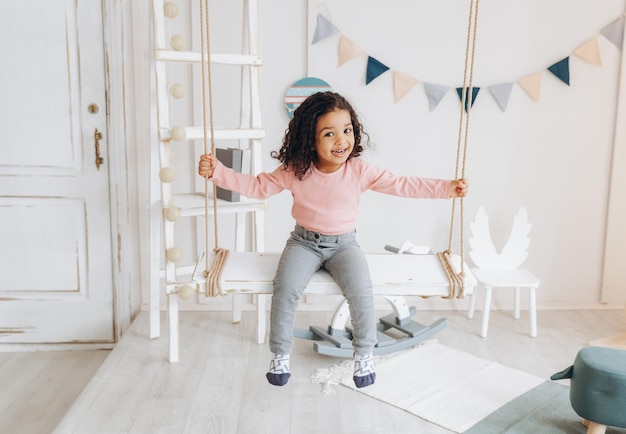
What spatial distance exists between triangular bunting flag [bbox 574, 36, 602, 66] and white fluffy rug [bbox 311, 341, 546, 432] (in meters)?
1.64

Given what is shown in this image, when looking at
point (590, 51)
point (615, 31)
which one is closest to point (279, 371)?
point (590, 51)

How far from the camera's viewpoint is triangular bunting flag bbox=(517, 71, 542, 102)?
3.32 metres

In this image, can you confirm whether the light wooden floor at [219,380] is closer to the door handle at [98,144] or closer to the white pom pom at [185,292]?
the white pom pom at [185,292]

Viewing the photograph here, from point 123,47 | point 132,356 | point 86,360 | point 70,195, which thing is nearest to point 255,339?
point 132,356

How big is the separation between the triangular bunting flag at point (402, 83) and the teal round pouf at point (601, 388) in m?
1.63

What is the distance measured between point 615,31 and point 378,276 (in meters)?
2.16

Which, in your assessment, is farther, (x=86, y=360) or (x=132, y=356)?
(x=86, y=360)

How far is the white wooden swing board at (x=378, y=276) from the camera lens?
196 cm

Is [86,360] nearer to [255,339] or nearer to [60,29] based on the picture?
[255,339]

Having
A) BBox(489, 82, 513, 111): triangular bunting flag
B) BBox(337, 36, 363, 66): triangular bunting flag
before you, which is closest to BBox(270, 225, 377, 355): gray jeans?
BBox(337, 36, 363, 66): triangular bunting flag

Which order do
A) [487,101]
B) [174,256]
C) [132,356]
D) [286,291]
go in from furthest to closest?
1. [487,101]
2. [132,356]
3. [174,256]
4. [286,291]

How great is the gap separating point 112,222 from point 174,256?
640mm

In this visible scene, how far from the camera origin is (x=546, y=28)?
331 centimetres

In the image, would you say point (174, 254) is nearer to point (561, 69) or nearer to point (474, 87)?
point (474, 87)
